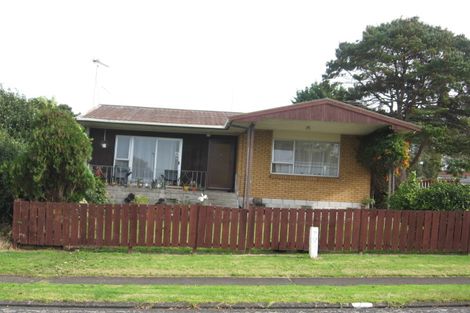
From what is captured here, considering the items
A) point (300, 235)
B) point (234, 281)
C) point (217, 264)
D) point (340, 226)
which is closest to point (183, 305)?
point (234, 281)

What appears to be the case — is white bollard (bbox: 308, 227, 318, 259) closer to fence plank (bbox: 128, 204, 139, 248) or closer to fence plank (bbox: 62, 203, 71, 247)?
fence plank (bbox: 128, 204, 139, 248)

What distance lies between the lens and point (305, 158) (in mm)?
19328

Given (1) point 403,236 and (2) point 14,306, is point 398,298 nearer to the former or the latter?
(1) point 403,236

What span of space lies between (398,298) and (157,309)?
376cm

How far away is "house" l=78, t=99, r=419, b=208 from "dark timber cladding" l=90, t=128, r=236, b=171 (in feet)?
0.14

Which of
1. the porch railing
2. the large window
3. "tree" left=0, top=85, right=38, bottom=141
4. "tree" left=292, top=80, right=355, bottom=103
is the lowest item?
the porch railing

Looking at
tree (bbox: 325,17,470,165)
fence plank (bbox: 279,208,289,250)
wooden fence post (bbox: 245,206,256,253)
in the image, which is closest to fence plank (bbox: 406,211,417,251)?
fence plank (bbox: 279,208,289,250)

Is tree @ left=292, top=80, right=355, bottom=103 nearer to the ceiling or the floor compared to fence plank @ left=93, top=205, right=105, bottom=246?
nearer to the ceiling

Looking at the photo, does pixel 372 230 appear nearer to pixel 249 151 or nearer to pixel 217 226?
pixel 217 226

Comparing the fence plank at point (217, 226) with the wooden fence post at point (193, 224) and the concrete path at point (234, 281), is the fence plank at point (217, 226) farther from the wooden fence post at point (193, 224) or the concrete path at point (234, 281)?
the concrete path at point (234, 281)

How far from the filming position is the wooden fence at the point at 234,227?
11648 mm

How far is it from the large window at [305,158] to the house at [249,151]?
4 cm

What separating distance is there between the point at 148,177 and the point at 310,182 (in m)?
6.81

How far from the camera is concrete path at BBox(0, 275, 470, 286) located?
8.77 m
